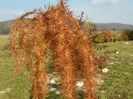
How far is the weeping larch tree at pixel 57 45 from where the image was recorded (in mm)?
6953

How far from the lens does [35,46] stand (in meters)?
7.09

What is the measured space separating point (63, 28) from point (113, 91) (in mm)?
7105

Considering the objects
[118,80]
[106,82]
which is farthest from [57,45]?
[118,80]

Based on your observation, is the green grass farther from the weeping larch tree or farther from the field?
the weeping larch tree

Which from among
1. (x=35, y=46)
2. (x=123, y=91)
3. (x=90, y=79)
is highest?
(x=35, y=46)

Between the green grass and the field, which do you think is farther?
the field

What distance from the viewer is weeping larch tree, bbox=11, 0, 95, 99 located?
274 inches

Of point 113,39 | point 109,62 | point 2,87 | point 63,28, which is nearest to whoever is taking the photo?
point 63,28

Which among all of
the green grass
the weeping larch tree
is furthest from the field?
the weeping larch tree

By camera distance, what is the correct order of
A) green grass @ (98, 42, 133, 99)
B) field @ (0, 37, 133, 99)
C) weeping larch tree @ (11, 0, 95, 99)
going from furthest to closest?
field @ (0, 37, 133, 99), green grass @ (98, 42, 133, 99), weeping larch tree @ (11, 0, 95, 99)

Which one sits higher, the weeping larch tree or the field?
the weeping larch tree

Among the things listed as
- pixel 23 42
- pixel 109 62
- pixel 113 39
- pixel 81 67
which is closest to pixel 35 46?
pixel 23 42

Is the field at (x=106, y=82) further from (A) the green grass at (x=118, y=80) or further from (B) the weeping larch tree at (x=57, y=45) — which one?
(B) the weeping larch tree at (x=57, y=45)

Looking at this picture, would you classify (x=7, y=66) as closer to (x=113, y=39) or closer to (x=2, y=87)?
(x=2, y=87)
